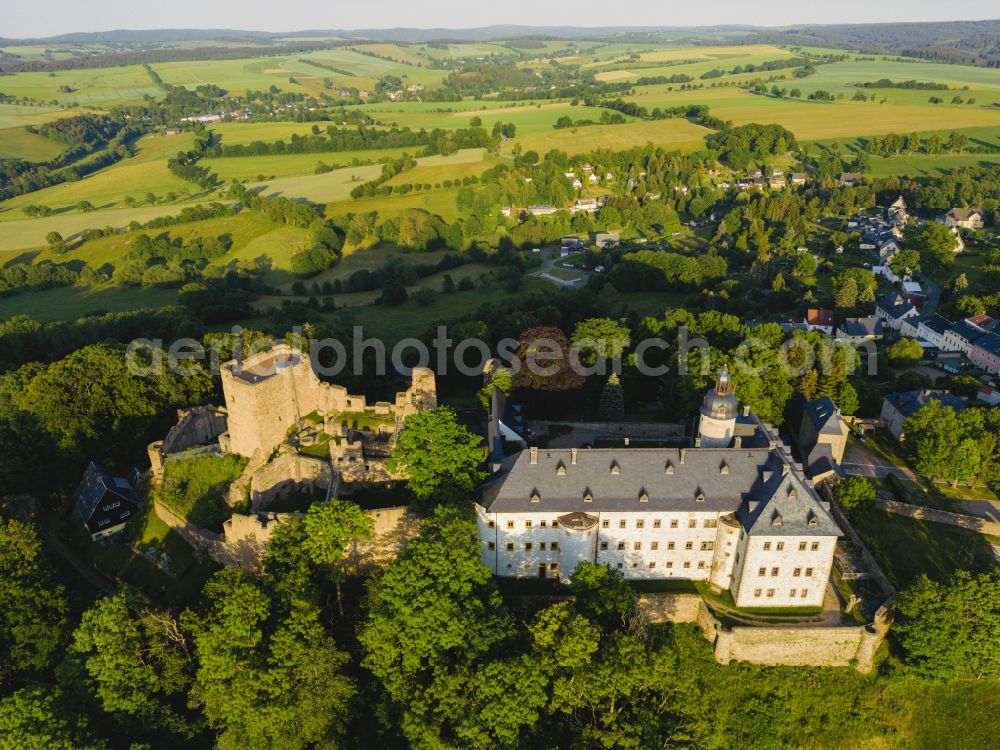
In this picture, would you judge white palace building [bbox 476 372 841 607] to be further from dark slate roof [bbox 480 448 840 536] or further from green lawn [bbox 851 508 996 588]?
green lawn [bbox 851 508 996 588]

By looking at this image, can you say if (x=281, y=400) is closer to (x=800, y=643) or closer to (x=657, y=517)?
(x=657, y=517)

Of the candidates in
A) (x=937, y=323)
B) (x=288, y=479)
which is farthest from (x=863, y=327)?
(x=288, y=479)

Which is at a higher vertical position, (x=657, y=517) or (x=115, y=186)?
(x=657, y=517)

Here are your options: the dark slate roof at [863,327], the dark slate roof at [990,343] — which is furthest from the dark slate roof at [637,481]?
the dark slate roof at [863,327]

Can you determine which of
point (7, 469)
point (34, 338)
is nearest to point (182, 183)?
point (34, 338)

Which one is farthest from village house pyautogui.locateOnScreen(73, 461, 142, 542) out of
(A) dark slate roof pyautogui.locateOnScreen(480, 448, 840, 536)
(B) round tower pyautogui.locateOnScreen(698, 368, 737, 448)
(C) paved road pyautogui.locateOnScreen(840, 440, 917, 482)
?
(C) paved road pyautogui.locateOnScreen(840, 440, 917, 482)

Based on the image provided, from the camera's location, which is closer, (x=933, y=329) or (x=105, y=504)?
(x=105, y=504)

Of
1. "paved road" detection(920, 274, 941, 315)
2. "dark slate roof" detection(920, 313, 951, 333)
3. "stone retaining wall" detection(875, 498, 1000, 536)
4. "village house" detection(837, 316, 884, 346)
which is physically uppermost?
"stone retaining wall" detection(875, 498, 1000, 536)
